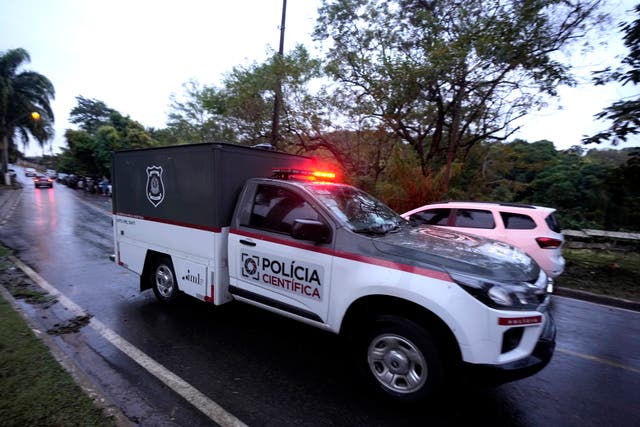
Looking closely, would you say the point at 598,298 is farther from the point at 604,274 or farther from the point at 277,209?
the point at 277,209

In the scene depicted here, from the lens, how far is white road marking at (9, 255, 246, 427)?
2.66 m

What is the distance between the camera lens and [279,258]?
3.50 m

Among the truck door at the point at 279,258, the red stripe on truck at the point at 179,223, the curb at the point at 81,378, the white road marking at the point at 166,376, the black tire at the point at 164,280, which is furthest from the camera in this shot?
the black tire at the point at 164,280

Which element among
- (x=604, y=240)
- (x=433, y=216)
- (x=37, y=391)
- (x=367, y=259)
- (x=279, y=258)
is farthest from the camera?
(x=604, y=240)

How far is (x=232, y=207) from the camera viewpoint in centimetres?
406

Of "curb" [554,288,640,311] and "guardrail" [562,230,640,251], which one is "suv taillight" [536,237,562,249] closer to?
"curb" [554,288,640,311]

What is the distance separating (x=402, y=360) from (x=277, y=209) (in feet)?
6.42

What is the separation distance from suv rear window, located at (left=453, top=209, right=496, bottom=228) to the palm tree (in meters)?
36.7

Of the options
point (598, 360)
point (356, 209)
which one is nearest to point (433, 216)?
point (598, 360)

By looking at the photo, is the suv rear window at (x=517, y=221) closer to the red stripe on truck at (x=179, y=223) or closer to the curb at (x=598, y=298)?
the curb at (x=598, y=298)

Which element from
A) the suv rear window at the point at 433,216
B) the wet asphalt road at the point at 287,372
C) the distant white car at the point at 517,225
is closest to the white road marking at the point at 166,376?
the wet asphalt road at the point at 287,372

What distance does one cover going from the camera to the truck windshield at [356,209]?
3375mm

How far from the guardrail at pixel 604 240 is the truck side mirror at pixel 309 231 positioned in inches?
355

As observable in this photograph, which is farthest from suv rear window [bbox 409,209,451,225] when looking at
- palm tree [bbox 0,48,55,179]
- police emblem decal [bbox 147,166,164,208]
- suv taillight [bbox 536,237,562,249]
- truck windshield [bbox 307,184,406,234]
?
palm tree [bbox 0,48,55,179]
